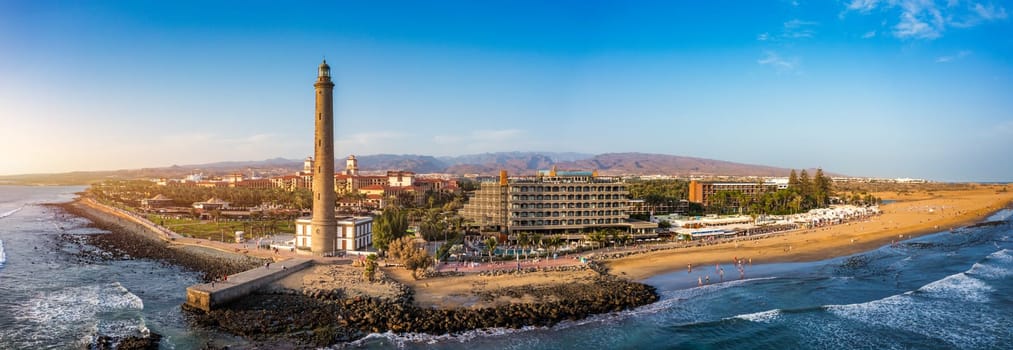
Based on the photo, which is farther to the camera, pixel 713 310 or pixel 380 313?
pixel 713 310

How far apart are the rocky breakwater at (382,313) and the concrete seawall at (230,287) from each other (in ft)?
1.93

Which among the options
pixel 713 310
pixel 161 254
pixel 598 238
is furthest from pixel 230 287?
pixel 598 238

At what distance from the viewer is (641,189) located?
333ft

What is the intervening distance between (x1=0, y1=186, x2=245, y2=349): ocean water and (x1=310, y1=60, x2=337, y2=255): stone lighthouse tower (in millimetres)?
9209

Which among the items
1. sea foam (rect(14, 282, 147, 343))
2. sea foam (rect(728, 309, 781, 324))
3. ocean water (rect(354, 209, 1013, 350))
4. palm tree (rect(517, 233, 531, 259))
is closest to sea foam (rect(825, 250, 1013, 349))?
ocean water (rect(354, 209, 1013, 350))

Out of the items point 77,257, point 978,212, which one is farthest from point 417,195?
point 978,212

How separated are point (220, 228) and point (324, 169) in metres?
31.6

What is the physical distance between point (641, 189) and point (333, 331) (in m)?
80.6

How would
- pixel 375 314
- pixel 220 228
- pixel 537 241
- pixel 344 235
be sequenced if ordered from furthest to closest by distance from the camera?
pixel 220 228 < pixel 537 241 < pixel 344 235 < pixel 375 314

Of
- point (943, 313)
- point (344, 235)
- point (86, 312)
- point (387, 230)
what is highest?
point (387, 230)

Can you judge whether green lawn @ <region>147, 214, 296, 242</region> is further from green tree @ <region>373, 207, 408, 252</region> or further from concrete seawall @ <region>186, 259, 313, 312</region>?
concrete seawall @ <region>186, 259, 313, 312</region>

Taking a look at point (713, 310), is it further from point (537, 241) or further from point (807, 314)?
point (537, 241)

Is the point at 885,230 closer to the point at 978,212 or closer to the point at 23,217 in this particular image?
the point at 978,212

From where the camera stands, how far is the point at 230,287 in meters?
33.1
